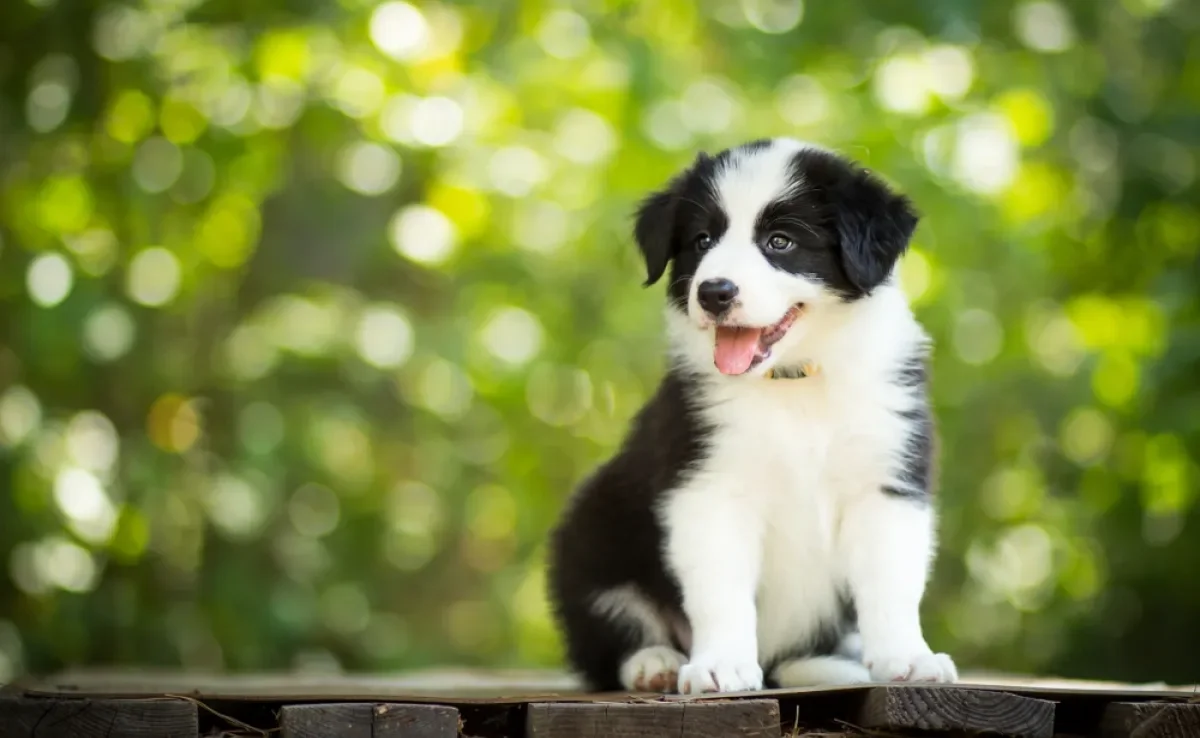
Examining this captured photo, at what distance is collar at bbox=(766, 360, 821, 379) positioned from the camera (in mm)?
3516

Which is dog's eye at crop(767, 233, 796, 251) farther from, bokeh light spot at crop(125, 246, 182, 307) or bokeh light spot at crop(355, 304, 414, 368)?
bokeh light spot at crop(125, 246, 182, 307)

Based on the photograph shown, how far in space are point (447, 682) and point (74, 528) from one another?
10.0 feet

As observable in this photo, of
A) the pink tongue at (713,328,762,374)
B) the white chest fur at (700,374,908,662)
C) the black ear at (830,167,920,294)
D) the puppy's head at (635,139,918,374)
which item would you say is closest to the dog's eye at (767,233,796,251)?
the puppy's head at (635,139,918,374)

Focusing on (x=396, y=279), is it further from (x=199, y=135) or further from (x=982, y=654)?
(x=982, y=654)

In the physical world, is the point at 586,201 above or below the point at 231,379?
above

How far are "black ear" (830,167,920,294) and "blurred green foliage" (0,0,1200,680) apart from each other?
8.71 feet

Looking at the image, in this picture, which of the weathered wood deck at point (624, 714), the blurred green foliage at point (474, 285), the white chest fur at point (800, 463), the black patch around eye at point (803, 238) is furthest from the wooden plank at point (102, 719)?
the blurred green foliage at point (474, 285)

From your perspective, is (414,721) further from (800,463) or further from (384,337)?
(384,337)

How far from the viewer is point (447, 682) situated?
14.6 feet

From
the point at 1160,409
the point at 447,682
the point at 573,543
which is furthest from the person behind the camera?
the point at 1160,409

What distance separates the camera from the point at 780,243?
3504 millimetres

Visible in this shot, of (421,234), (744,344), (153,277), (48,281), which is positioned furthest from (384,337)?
(744,344)

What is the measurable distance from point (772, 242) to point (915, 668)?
1.12 metres

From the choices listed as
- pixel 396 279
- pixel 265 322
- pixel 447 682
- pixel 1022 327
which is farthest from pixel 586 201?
pixel 447 682
